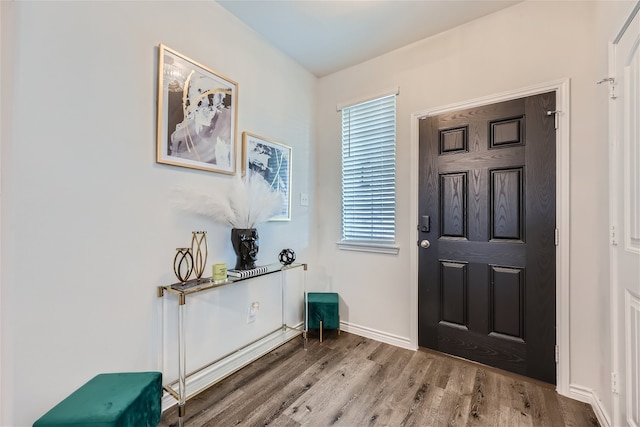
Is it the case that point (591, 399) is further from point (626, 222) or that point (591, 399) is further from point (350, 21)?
point (350, 21)

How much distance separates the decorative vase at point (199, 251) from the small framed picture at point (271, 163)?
0.61 meters

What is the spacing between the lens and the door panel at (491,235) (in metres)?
1.79

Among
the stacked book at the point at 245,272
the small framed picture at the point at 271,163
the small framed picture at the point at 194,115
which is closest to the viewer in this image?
the small framed picture at the point at 194,115

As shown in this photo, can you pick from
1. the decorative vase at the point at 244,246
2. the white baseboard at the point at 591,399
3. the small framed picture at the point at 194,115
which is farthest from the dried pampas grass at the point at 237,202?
the white baseboard at the point at 591,399

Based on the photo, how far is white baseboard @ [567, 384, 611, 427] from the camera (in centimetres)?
146

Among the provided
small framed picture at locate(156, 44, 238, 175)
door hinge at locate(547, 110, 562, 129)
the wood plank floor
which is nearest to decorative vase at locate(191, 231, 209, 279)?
small framed picture at locate(156, 44, 238, 175)

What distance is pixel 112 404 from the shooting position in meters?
1.12

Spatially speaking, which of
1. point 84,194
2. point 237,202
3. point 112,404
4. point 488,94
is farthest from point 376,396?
point 488,94

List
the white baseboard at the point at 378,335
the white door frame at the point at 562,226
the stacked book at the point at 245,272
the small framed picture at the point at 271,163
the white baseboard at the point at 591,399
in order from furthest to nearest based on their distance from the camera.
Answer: the white baseboard at the point at 378,335, the small framed picture at the point at 271,163, the stacked book at the point at 245,272, the white door frame at the point at 562,226, the white baseboard at the point at 591,399

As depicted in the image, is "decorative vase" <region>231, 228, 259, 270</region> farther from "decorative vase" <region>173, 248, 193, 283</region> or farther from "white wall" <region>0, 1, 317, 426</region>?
"decorative vase" <region>173, 248, 193, 283</region>

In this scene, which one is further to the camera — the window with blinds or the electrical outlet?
the window with blinds

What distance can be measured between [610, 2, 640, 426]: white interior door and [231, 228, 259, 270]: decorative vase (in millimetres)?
2020

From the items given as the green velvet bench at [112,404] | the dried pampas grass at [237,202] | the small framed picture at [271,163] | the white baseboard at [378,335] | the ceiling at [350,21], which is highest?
the ceiling at [350,21]

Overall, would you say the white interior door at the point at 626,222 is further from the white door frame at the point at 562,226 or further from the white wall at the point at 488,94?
the white door frame at the point at 562,226
